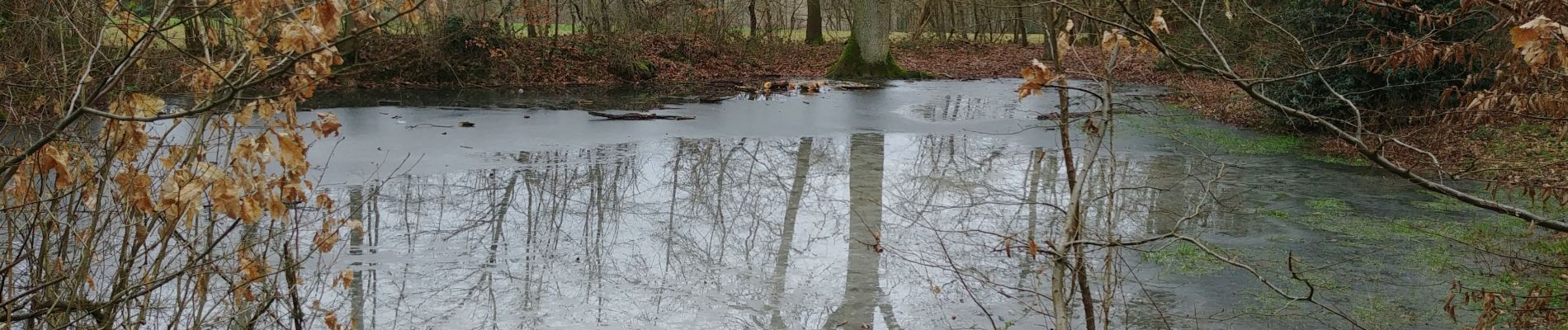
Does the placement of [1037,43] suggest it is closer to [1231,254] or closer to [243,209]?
[1231,254]

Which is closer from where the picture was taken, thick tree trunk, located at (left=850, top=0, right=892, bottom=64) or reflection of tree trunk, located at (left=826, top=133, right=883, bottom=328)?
reflection of tree trunk, located at (left=826, top=133, right=883, bottom=328)

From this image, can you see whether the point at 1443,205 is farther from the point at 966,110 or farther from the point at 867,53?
the point at 867,53

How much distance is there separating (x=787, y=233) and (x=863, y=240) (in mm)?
639

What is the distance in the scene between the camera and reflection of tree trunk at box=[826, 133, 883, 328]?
20.7 feet

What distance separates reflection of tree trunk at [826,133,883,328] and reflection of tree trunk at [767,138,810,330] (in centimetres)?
33

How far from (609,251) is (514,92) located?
1211 centimetres

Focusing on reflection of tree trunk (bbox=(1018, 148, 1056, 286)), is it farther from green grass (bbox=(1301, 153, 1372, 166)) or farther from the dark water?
green grass (bbox=(1301, 153, 1372, 166))

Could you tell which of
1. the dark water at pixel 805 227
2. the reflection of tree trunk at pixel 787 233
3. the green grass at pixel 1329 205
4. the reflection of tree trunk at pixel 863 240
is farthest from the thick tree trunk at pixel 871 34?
the green grass at pixel 1329 205

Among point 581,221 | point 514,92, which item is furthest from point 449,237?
point 514,92

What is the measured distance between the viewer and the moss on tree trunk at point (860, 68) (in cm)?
2403

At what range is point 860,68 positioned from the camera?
24.1 metres

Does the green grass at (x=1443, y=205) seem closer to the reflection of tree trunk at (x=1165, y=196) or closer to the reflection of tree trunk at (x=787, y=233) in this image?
the reflection of tree trunk at (x=1165, y=196)

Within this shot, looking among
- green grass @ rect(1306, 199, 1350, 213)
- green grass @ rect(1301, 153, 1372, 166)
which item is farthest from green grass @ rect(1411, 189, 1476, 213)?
green grass @ rect(1301, 153, 1372, 166)

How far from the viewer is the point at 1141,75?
2598cm
